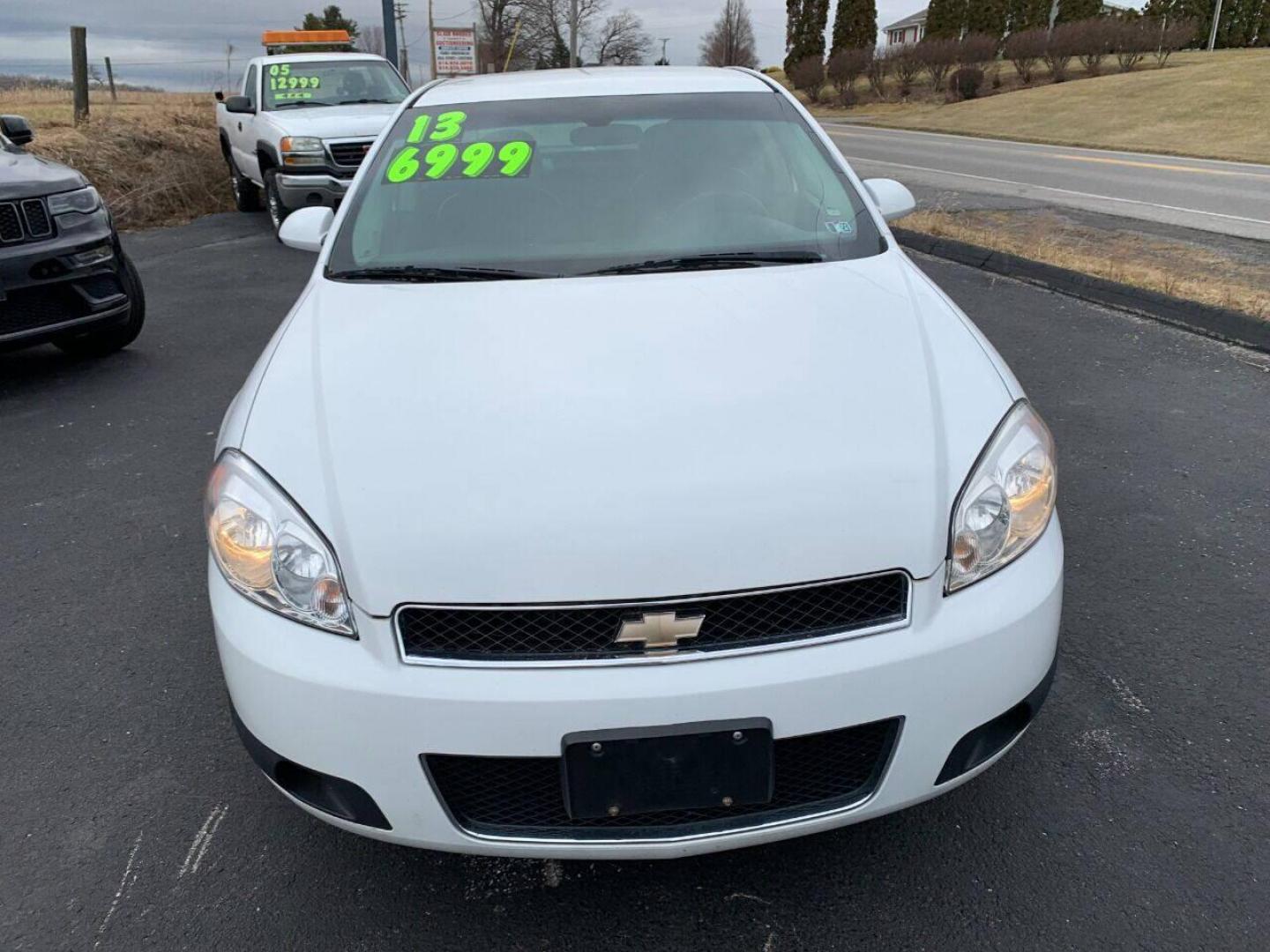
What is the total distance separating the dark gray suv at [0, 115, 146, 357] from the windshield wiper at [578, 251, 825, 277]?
3.90m

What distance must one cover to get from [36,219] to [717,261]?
4224 millimetres

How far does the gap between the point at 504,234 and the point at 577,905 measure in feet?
5.77

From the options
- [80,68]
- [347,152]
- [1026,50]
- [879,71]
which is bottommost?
[347,152]

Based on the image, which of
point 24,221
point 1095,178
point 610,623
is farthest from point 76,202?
point 1095,178

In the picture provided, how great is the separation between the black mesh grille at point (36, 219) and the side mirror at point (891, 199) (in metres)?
4.28

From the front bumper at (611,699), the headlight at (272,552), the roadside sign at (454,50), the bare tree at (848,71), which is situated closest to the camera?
the front bumper at (611,699)

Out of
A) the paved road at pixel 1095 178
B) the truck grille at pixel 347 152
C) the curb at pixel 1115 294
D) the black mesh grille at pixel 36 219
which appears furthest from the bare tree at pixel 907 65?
the black mesh grille at pixel 36 219

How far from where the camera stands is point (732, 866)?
2.04m

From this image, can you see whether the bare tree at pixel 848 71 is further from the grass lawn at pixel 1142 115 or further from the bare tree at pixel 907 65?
the grass lawn at pixel 1142 115

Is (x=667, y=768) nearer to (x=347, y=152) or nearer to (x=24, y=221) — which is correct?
(x=24, y=221)

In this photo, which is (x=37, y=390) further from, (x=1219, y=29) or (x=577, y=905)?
(x=1219, y=29)

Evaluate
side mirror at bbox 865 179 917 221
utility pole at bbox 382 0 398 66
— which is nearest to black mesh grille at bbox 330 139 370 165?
utility pole at bbox 382 0 398 66

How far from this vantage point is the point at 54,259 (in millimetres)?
5082

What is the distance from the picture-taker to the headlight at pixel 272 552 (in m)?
1.72
